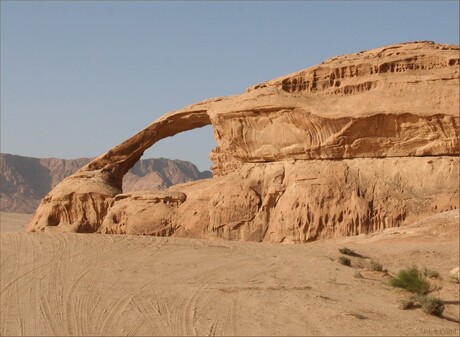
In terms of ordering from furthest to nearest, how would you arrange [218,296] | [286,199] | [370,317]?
[286,199]
[218,296]
[370,317]

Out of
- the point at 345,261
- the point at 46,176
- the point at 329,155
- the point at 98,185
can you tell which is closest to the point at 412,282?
the point at 345,261

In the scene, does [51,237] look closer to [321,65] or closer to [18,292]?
[18,292]

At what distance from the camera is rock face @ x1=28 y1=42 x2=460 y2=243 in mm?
18141

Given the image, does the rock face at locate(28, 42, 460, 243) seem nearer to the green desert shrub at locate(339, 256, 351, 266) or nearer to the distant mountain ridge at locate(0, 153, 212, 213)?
the green desert shrub at locate(339, 256, 351, 266)

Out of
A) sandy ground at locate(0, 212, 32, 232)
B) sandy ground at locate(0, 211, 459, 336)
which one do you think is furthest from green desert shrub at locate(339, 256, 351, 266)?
sandy ground at locate(0, 212, 32, 232)

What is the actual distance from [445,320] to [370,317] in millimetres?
1285

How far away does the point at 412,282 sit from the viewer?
11.4 metres

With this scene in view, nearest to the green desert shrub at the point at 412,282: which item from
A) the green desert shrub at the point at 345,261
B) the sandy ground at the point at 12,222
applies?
the green desert shrub at the point at 345,261

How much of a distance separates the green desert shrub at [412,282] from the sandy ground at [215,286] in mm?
176

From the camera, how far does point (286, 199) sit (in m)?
19.8

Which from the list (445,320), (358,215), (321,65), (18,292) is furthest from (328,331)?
(321,65)

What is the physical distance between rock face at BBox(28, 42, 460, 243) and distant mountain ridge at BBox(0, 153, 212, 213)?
214ft

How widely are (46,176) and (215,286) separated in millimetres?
91936

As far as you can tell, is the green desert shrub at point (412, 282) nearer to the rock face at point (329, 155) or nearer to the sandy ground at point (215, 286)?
the sandy ground at point (215, 286)
